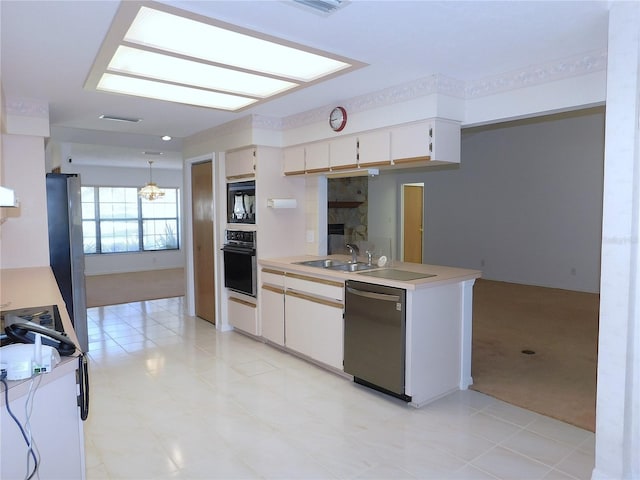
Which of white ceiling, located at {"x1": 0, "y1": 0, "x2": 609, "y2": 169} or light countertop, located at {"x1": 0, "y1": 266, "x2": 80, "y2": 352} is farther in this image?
light countertop, located at {"x1": 0, "y1": 266, "x2": 80, "y2": 352}

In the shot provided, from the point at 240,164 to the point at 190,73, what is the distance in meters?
1.65

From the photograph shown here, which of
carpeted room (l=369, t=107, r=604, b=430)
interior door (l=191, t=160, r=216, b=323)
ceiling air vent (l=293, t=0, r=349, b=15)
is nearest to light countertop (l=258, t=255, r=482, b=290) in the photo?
carpeted room (l=369, t=107, r=604, b=430)

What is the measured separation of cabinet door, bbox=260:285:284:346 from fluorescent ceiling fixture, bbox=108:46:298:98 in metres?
1.89

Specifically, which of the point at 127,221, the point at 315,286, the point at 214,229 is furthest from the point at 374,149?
the point at 127,221

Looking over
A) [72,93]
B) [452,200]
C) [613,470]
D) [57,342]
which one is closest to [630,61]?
[613,470]

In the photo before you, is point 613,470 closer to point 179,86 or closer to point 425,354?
point 425,354

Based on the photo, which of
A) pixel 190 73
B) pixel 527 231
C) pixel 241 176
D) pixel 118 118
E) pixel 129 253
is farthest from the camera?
pixel 129 253

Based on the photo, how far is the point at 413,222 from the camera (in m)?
9.86

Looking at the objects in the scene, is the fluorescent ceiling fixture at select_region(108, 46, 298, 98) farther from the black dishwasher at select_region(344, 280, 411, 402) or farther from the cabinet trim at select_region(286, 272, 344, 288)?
the black dishwasher at select_region(344, 280, 411, 402)

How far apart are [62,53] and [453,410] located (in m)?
3.49

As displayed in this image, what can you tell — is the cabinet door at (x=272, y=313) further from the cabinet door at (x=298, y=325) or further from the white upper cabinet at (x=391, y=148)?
the white upper cabinet at (x=391, y=148)

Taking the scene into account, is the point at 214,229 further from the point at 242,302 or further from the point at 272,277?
the point at 272,277

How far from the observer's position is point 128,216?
1066 centimetres

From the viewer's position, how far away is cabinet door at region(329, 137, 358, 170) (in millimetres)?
3914
